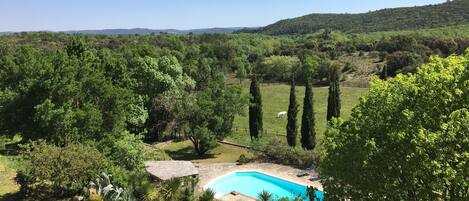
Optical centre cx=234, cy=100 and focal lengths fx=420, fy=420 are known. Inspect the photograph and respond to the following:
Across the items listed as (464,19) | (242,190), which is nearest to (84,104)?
(242,190)

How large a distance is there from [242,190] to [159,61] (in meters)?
20.7

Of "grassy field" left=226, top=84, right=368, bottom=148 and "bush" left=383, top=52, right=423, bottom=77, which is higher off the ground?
"bush" left=383, top=52, right=423, bottom=77

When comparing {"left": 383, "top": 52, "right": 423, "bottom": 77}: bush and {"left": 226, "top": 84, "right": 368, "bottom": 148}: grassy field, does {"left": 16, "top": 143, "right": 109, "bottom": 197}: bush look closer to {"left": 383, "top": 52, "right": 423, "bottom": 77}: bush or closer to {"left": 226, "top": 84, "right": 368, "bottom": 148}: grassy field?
{"left": 226, "top": 84, "right": 368, "bottom": 148}: grassy field

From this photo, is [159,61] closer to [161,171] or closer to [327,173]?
[161,171]

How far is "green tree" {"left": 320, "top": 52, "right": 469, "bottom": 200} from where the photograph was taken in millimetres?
11055

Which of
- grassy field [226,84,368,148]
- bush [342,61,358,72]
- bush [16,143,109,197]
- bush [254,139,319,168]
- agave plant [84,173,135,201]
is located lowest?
grassy field [226,84,368,148]

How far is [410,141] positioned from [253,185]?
62.8ft

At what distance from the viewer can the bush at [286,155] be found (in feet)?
102

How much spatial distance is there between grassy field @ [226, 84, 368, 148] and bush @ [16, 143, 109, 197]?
19.8 metres

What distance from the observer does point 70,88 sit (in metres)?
25.0

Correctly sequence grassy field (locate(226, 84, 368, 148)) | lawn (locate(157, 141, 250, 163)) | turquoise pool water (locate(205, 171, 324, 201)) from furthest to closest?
grassy field (locate(226, 84, 368, 148)), lawn (locate(157, 141, 250, 163)), turquoise pool water (locate(205, 171, 324, 201))

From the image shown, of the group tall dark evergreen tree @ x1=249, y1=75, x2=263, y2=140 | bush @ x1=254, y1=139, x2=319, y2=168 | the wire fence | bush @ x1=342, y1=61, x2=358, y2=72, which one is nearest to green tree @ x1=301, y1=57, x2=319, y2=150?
bush @ x1=254, y1=139, x2=319, y2=168

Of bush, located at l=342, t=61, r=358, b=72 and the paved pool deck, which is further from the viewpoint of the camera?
bush, located at l=342, t=61, r=358, b=72

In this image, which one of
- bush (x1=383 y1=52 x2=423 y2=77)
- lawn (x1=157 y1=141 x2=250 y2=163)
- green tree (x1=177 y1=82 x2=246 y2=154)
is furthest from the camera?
bush (x1=383 y1=52 x2=423 y2=77)
